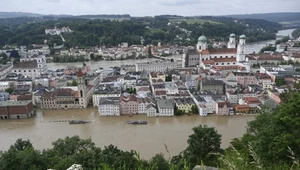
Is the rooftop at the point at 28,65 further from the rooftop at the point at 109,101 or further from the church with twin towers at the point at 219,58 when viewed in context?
the church with twin towers at the point at 219,58

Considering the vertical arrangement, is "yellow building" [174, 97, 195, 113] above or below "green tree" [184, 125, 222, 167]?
below

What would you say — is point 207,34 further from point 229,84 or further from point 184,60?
point 229,84

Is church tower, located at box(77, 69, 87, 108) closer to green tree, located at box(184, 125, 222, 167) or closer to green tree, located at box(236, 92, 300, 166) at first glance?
green tree, located at box(184, 125, 222, 167)

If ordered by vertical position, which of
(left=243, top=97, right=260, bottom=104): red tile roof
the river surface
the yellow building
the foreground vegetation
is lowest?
the river surface

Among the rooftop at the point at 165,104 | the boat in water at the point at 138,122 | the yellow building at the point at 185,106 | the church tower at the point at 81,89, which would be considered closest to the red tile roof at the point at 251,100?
the yellow building at the point at 185,106

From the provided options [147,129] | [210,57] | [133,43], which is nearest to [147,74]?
[210,57]

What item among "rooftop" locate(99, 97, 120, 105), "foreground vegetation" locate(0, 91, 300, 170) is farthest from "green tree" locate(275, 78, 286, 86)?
"foreground vegetation" locate(0, 91, 300, 170)
